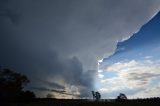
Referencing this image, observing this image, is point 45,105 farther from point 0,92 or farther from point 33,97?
point 33,97

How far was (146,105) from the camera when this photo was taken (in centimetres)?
12331

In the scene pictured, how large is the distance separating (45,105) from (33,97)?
32.6m

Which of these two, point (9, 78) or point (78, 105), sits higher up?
point (9, 78)

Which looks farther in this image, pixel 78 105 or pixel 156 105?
pixel 78 105

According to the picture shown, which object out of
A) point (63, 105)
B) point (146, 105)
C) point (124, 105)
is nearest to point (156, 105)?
point (146, 105)

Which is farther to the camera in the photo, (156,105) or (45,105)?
(45,105)

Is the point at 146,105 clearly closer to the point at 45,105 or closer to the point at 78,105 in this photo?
the point at 78,105

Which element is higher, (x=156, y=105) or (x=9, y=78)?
(x=9, y=78)

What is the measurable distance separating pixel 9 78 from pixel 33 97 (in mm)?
24286

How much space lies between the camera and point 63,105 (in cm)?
12394

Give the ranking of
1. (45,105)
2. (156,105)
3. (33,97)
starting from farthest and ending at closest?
(33,97) → (45,105) → (156,105)

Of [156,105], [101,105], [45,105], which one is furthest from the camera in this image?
[101,105]

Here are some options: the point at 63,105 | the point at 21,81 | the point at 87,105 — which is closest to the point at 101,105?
the point at 87,105

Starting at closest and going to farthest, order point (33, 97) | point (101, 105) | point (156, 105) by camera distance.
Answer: point (156, 105), point (101, 105), point (33, 97)
